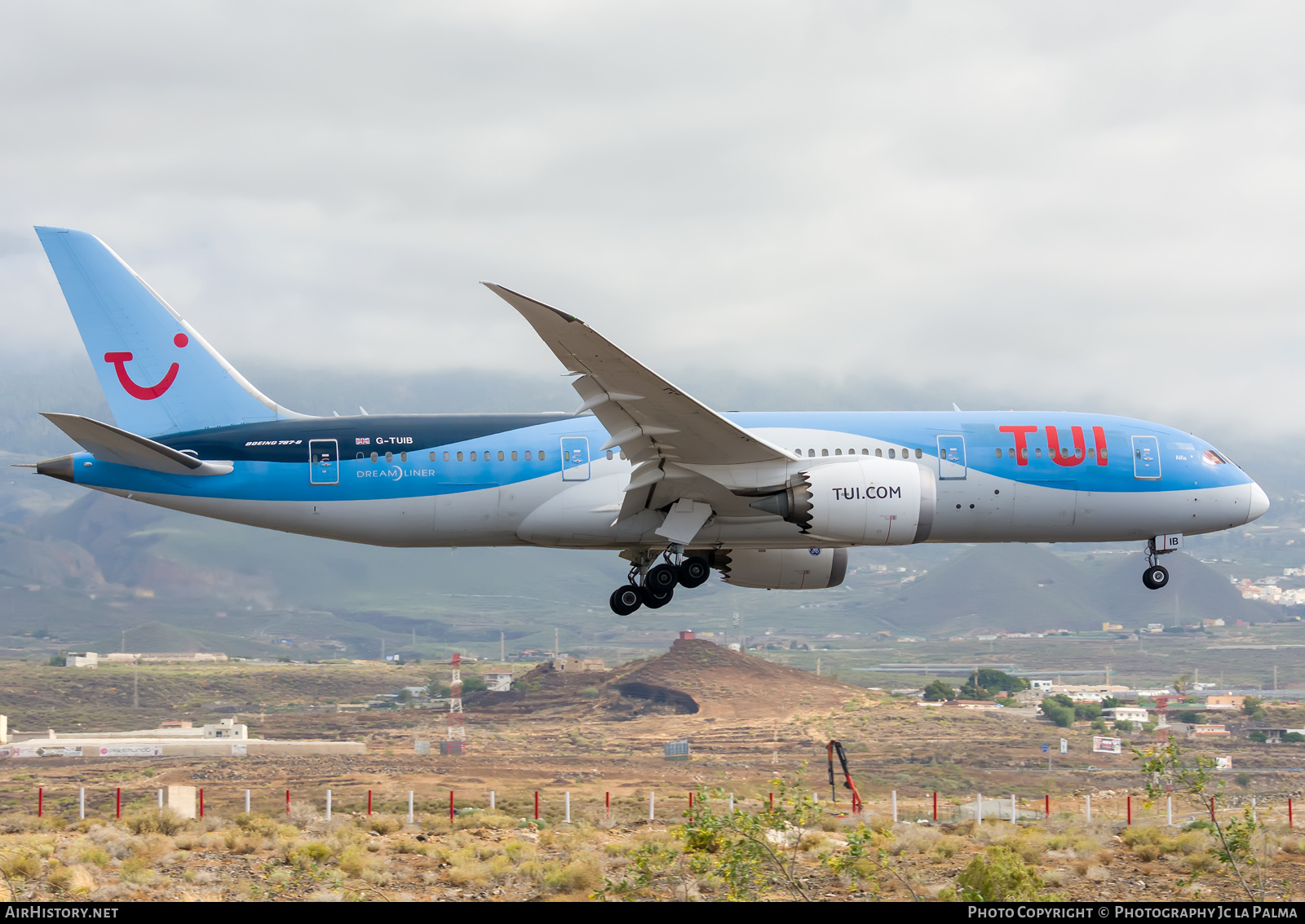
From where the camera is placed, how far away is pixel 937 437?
32406 millimetres

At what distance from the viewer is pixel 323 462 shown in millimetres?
31594

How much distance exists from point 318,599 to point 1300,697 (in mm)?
128999

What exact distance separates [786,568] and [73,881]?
20454mm

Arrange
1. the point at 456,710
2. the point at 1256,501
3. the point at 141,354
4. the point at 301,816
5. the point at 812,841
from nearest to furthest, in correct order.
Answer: the point at 812,841
the point at 141,354
the point at 1256,501
the point at 301,816
the point at 456,710

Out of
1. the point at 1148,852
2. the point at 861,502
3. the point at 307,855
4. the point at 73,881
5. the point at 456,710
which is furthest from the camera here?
the point at 456,710

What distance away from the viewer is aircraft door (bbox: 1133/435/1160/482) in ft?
110

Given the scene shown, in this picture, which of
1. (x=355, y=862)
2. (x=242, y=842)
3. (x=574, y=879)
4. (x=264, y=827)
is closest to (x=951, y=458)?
(x=574, y=879)

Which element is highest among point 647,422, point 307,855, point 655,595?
point 647,422

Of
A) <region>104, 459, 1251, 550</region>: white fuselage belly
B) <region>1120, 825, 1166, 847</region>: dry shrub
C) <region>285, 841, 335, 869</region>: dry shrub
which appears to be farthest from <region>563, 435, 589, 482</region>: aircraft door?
<region>1120, 825, 1166, 847</region>: dry shrub

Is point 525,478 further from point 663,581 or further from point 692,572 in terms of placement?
point 692,572

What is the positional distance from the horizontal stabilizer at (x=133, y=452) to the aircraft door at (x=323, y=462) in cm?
211

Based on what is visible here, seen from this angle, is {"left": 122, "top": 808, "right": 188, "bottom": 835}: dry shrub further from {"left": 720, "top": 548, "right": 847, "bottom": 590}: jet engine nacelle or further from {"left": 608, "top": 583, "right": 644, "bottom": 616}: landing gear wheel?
{"left": 720, "top": 548, "right": 847, "bottom": 590}: jet engine nacelle
